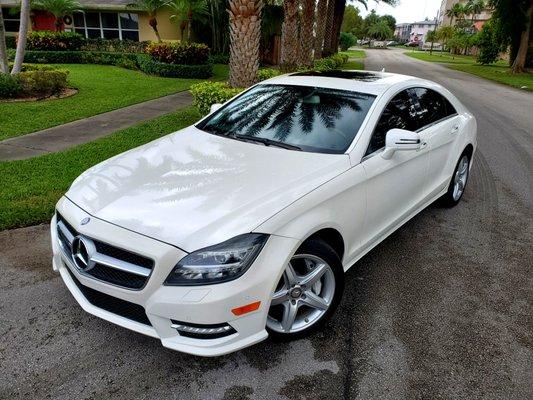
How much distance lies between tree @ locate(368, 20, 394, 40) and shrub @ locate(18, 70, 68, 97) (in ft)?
366

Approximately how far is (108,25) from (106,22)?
19 cm

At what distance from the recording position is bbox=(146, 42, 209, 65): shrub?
16.8m

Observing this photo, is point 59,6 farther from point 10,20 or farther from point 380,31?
point 380,31

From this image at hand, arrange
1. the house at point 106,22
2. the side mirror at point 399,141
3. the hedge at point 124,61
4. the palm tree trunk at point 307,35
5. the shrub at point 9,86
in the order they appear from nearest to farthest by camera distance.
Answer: the side mirror at point 399,141
the shrub at point 9,86
the palm tree trunk at point 307,35
the hedge at point 124,61
the house at point 106,22

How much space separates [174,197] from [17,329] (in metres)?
1.52

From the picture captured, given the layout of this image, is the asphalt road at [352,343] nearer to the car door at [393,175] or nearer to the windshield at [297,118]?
the car door at [393,175]

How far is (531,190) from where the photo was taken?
6160mm

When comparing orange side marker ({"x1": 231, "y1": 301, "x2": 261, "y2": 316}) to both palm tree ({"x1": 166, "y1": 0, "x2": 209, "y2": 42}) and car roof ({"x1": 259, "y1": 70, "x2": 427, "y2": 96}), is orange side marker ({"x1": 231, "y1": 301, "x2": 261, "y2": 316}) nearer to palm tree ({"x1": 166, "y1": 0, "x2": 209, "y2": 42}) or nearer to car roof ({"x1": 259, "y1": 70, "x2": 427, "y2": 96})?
car roof ({"x1": 259, "y1": 70, "x2": 427, "y2": 96})

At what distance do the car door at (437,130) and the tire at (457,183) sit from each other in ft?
0.92

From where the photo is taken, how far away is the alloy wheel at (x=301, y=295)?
2779 millimetres

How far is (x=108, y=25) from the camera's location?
79.3 ft

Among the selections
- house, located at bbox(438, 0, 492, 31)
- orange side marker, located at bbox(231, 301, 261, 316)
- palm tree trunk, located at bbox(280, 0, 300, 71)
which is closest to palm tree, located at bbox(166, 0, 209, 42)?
palm tree trunk, located at bbox(280, 0, 300, 71)

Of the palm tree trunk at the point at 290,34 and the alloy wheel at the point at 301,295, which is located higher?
the palm tree trunk at the point at 290,34

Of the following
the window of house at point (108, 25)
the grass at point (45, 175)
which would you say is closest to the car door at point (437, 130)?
the grass at point (45, 175)
